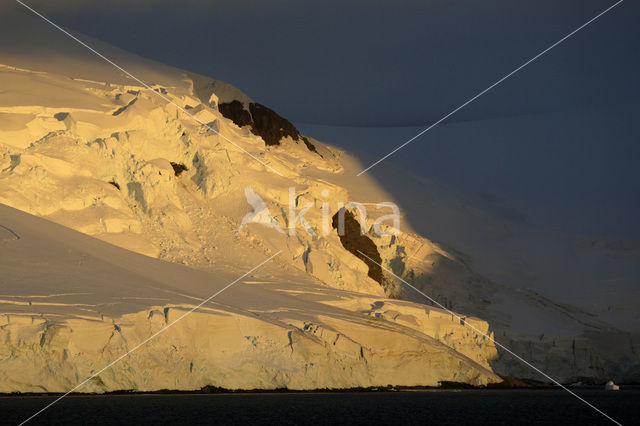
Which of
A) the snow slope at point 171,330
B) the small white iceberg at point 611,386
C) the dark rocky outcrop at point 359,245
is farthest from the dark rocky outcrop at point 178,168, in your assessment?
the small white iceberg at point 611,386

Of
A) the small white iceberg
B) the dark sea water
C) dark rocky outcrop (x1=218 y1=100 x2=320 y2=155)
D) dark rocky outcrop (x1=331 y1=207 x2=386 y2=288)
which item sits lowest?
the dark sea water

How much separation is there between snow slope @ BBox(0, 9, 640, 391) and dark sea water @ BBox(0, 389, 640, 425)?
0.91 m

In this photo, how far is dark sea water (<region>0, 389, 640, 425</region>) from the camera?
30.3 metres

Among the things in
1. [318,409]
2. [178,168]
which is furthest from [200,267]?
[318,409]

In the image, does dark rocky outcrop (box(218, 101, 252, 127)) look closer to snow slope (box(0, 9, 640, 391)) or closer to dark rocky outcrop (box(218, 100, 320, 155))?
dark rocky outcrop (box(218, 100, 320, 155))

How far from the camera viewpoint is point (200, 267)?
45.9m

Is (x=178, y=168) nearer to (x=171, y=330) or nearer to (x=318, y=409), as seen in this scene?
(x=171, y=330)

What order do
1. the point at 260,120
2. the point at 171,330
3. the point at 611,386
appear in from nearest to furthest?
1. the point at 171,330
2. the point at 611,386
3. the point at 260,120

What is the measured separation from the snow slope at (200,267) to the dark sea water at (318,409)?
35.9 inches

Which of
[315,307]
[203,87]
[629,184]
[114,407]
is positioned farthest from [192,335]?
[629,184]

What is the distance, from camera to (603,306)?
2314 inches

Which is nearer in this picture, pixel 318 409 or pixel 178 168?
pixel 318 409

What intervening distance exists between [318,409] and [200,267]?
13492mm

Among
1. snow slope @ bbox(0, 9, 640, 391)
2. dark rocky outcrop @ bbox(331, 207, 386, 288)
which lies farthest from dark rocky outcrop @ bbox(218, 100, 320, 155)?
dark rocky outcrop @ bbox(331, 207, 386, 288)
